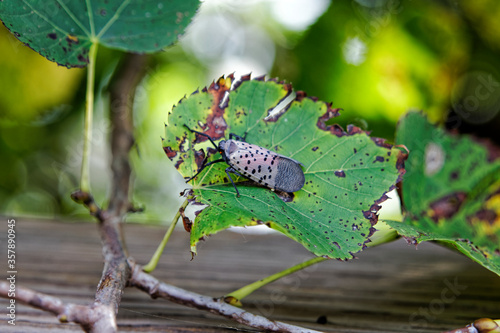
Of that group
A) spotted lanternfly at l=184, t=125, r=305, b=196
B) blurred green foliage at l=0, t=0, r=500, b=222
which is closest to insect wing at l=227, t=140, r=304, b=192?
spotted lanternfly at l=184, t=125, r=305, b=196

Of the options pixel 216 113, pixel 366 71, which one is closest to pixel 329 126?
pixel 216 113

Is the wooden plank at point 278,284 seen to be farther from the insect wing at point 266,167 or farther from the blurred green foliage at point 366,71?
the blurred green foliage at point 366,71

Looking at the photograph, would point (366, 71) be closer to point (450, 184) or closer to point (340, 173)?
point (450, 184)

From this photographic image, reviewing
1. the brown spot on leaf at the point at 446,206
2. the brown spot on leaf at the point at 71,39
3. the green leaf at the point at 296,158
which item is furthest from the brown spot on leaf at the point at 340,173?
the brown spot on leaf at the point at 71,39

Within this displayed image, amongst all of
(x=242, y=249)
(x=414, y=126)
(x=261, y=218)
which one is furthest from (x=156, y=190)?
(x=261, y=218)

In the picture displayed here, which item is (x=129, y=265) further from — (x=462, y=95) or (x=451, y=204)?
(x=462, y=95)

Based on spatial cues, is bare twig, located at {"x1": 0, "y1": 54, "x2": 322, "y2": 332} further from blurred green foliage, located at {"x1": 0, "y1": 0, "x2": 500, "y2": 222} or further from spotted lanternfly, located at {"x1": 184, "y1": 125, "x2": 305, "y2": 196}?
blurred green foliage, located at {"x1": 0, "y1": 0, "x2": 500, "y2": 222}

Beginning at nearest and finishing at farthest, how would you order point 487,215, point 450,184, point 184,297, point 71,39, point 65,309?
1. point 65,309
2. point 184,297
3. point 71,39
4. point 487,215
5. point 450,184
